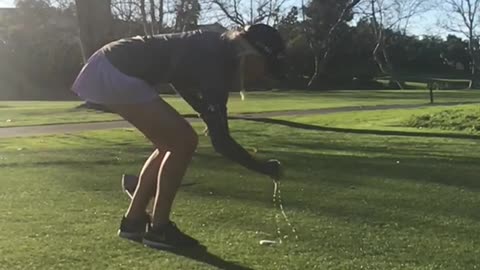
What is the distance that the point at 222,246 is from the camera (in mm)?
5742

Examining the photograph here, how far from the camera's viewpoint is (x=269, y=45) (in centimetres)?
515

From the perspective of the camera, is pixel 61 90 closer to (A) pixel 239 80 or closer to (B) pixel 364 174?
(B) pixel 364 174

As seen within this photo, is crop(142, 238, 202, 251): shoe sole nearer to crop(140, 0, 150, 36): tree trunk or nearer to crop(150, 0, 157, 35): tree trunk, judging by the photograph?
crop(140, 0, 150, 36): tree trunk

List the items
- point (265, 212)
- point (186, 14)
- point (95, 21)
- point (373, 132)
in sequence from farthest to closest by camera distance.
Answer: point (186, 14) → point (95, 21) → point (373, 132) → point (265, 212)

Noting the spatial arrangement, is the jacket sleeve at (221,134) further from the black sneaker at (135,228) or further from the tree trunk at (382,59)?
the tree trunk at (382,59)

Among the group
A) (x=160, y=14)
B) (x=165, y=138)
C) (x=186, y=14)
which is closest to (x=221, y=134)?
(x=165, y=138)

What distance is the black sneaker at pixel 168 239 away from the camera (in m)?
5.60

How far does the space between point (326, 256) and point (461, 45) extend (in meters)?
95.9

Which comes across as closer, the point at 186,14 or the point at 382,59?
the point at 186,14

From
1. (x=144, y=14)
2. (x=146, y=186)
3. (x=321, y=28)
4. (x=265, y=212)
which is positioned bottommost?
(x=265, y=212)

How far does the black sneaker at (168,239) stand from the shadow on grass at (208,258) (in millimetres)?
70

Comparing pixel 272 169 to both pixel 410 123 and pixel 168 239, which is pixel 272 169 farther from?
pixel 410 123

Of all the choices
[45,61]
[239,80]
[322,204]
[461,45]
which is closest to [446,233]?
[322,204]

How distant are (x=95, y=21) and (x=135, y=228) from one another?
825 inches
